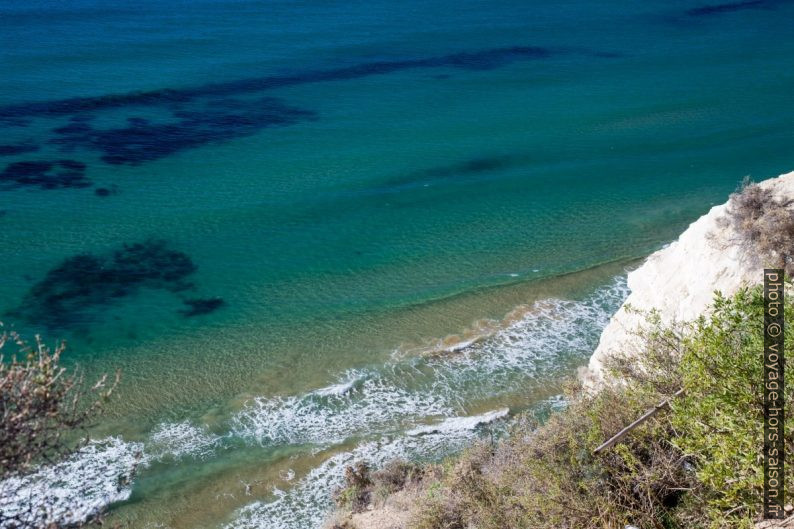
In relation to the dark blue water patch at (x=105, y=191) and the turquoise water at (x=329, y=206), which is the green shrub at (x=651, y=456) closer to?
the turquoise water at (x=329, y=206)

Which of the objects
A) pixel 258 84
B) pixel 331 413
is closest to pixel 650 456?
pixel 331 413

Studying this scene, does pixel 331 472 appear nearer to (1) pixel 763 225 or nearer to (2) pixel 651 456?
(2) pixel 651 456

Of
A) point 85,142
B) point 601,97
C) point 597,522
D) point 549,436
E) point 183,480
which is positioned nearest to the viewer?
point 597,522

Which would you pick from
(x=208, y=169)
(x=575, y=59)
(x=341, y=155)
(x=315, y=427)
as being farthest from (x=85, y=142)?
(x=575, y=59)

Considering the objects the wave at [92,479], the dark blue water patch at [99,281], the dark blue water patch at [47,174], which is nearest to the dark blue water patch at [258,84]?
the dark blue water patch at [47,174]

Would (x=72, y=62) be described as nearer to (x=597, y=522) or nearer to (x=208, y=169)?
(x=208, y=169)
